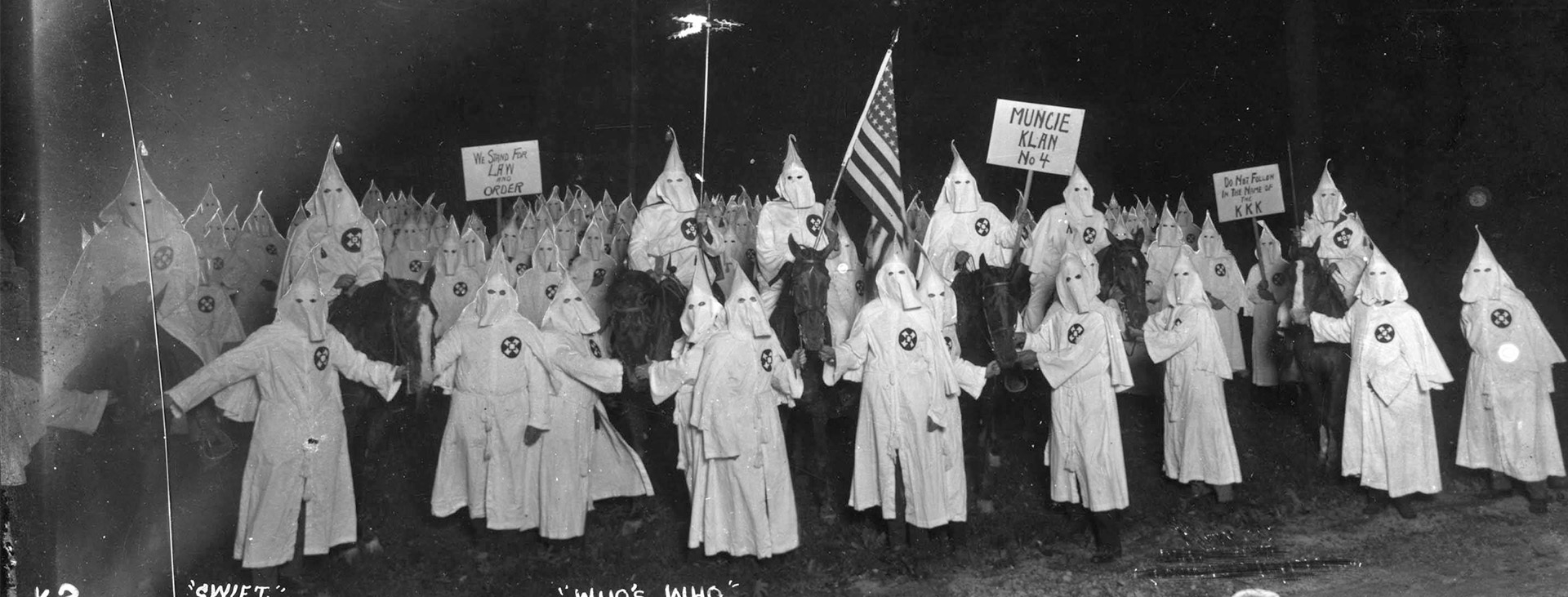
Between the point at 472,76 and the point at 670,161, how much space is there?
4.78ft

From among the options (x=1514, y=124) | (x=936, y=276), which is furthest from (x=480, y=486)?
(x=1514, y=124)

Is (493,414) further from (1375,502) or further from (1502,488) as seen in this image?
(1502,488)

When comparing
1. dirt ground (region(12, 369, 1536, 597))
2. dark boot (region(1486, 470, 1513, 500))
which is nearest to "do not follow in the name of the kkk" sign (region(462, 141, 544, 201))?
dirt ground (region(12, 369, 1536, 597))

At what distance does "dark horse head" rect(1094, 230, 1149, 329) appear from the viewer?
8625 mm

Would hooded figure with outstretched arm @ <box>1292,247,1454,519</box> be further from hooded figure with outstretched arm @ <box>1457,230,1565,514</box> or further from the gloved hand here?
the gloved hand

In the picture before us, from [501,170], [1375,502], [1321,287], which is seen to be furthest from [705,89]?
[1375,502]

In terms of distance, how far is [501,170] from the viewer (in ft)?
27.5

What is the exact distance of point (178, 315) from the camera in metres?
7.84

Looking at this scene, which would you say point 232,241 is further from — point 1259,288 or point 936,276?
point 1259,288

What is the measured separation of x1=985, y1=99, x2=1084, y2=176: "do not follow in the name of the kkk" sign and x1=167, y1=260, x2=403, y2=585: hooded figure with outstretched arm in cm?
460

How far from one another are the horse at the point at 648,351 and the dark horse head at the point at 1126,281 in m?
3.01

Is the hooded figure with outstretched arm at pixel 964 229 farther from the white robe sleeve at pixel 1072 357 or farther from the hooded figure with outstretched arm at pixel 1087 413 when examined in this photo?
the white robe sleeve at pixel 1072 357

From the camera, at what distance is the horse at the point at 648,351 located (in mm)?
8039

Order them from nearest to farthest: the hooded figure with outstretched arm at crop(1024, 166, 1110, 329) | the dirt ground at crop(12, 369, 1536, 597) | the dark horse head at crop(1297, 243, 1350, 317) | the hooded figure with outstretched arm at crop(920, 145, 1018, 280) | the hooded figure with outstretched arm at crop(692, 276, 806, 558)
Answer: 1. the hooded figure with outstretched arm at crop(692, 276, 806, 558)
2. the dirt ground at crop(12, 369, 1536, 597)
3. the dark horse head at crop(1297, 243, 1350, 317)
4. the hooded figure with outstretched arm at crop(1024, 166, 1110, 329)
5. the hooded figure with outstretched arm at crop(920, 145, 1018, 280)
